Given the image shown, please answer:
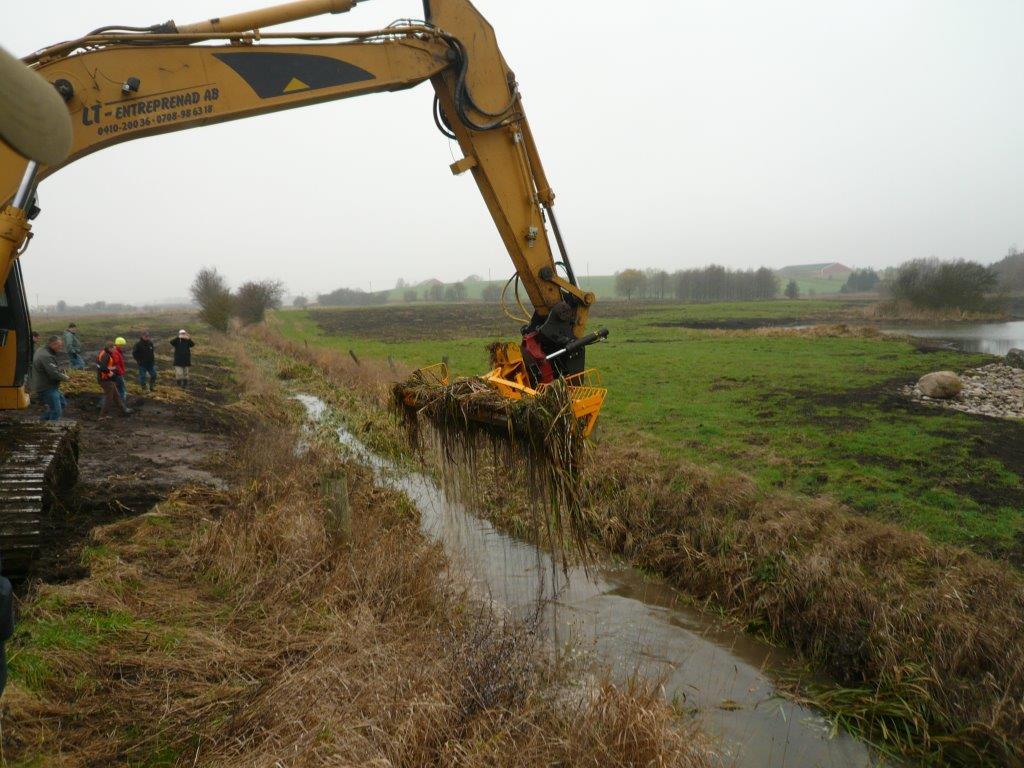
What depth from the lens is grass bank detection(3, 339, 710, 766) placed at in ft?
12.1

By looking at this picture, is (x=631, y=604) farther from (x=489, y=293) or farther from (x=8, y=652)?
(x=489, y=293)

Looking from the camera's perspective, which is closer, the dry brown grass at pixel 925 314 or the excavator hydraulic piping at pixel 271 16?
the excavator hydraulic piping at pixel 271 16

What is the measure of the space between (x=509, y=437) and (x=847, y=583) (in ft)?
11.2

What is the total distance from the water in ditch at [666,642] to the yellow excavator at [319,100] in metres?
2.16

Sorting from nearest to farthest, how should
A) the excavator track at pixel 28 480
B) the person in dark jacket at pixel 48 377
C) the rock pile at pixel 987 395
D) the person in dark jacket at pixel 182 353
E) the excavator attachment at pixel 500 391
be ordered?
the excavator track at pixel 28 480 < the excavator attachment at pixel 500 391 < the person in dark jacket at pixel 48 377 < the rock pile at pixel 987 395 < the person in dark jacket at pixel 182 353

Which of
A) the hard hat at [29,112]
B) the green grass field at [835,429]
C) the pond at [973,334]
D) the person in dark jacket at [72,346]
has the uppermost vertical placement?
the hard hat at [29,112]

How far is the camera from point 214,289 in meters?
43.5

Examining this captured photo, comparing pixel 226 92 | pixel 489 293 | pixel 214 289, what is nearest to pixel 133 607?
pixel 226 92

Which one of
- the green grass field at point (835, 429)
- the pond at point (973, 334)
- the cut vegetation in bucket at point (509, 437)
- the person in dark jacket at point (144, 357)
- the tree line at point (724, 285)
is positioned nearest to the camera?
the cut vegetation in bucket at point (509, 437)

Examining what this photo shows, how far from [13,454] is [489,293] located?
Result: 122257mm

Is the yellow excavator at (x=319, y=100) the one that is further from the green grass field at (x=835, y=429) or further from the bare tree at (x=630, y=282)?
the bare tree at (x=630, y=282)

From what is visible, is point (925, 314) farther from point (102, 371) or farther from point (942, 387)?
point (102, 371)

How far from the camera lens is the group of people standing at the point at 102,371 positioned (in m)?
9.94

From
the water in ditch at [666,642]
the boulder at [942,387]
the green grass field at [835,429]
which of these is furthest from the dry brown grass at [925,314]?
the water in ditch at [666,642]
